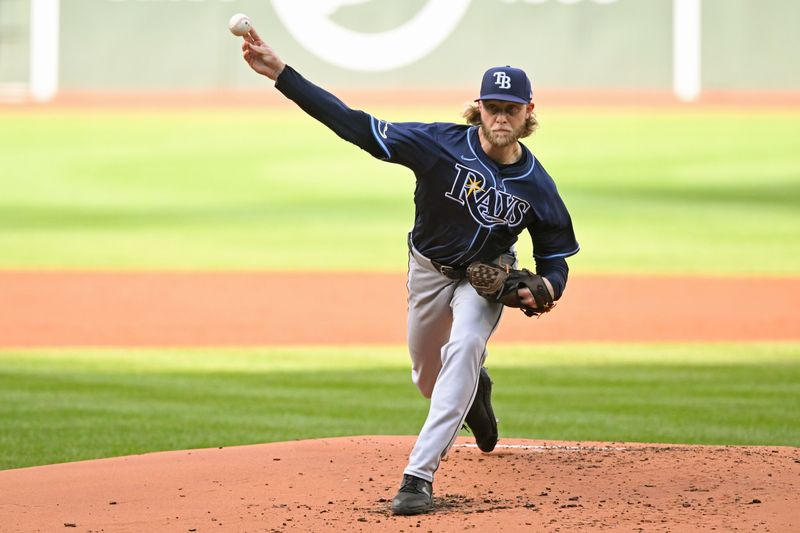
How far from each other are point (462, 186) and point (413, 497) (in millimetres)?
1304

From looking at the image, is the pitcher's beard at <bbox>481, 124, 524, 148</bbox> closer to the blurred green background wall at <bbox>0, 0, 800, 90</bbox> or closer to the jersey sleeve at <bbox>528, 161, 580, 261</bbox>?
the jersey sleeve at <bbox>528, 161, 580, 261</bbox>

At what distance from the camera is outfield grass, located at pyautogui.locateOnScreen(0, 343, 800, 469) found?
7590mm

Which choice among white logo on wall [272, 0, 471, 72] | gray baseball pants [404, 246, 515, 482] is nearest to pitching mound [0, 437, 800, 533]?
gray baseball pants [404, 246, 515, 482]

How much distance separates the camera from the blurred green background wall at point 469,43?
82.5ft

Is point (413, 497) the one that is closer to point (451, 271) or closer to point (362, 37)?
point (451, 271)

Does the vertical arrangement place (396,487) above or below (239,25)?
below

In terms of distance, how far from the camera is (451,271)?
547 centimetres

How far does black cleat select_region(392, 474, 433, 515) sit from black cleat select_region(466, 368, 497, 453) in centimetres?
108

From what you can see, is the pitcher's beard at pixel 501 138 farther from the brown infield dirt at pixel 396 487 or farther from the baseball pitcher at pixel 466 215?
the brown infield dirt at pixel 396 487

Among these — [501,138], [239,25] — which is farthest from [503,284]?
[239,25]

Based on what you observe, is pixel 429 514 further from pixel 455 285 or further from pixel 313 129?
pixel 313 129

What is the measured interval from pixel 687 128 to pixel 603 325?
53.6 feet

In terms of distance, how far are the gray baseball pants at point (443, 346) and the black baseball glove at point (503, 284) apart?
105 mm

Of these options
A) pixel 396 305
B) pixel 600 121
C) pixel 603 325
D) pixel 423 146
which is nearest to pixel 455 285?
pixel 423 146
